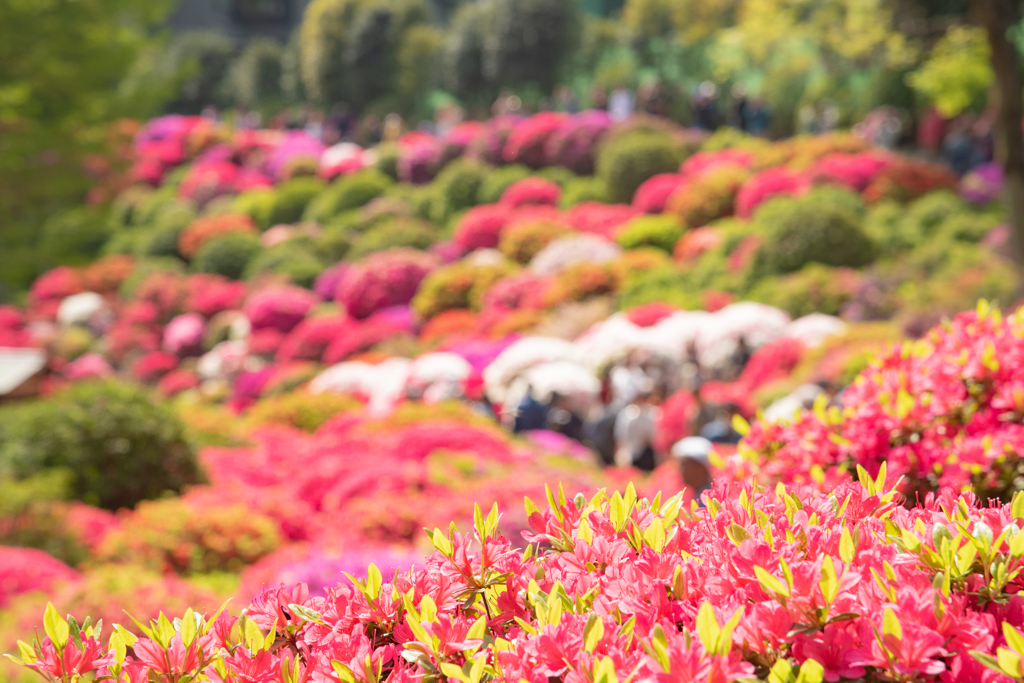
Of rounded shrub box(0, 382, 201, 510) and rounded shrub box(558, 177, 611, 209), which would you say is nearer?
rounded shrub box(0, 382, 201, 510)

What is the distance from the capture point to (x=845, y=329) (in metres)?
10.3

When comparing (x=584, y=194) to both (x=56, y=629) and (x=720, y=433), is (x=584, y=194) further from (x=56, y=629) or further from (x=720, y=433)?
(x=56, y=629)

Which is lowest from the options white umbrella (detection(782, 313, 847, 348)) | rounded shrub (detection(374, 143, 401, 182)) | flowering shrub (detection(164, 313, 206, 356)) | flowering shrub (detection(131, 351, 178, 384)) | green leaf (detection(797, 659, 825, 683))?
flowering shrub (detection(131, 351, 178, 384))

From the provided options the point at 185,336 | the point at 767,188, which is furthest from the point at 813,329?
the point at 185,336

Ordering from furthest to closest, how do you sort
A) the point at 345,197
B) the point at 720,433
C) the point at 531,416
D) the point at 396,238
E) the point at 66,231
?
the point at 345,197
the point at 396,238
the point at 66,231
the point at 531,416
the point at 720,433

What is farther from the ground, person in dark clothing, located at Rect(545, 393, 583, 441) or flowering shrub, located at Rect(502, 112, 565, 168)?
flowering shrub, located at Rect(502, 112, 565, 168)

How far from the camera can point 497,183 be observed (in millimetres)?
22375

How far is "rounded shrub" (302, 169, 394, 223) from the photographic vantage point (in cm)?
2469

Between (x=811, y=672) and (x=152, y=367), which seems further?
(x=152, y=367)

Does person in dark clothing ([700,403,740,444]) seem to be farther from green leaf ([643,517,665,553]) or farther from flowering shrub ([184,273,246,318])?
flowering shrub ([184,273,246,318])

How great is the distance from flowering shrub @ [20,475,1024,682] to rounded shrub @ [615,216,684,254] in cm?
1514

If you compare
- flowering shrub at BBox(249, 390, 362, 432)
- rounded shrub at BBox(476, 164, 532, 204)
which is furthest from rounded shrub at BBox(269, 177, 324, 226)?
flowering shrub at BBox(249, 390, 362, 432)

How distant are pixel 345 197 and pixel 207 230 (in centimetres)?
392

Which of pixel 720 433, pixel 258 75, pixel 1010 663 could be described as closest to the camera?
pixel 1010 663
